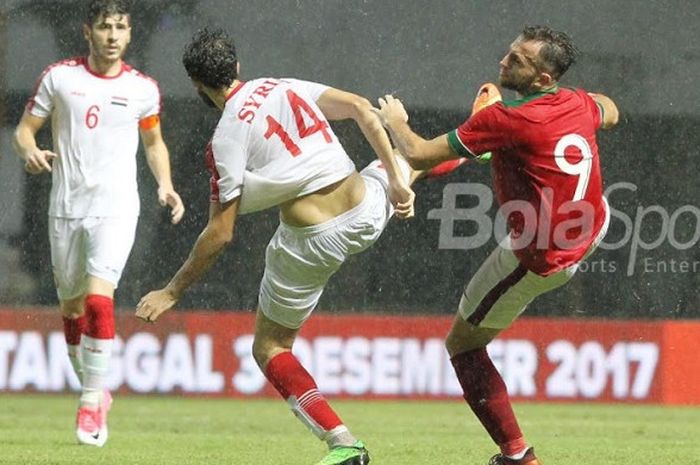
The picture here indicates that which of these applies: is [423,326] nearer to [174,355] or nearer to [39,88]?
[174,355]

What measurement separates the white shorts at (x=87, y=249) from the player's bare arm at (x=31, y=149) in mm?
437

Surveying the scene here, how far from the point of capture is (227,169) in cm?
639

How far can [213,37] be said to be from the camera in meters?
6.54

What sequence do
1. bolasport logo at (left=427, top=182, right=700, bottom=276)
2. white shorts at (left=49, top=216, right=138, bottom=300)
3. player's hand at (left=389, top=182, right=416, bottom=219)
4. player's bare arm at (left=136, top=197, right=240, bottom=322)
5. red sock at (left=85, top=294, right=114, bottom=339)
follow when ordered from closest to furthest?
player's bare arm at (left=136, top=197, right=240, bottom=322), player's hand at (left=389, top=182, right=416, bottom=219), red sock at (left=85, top=294, right=114, bottom=339), white shorts at (left=49, top=216, right=138, bottom=300), bolasport logo at (left=427, top=182, right=700, bottom=276)

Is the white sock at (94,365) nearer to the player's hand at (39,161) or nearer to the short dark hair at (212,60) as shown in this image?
the player's hand at (39,161)

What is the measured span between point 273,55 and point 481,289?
227 inches

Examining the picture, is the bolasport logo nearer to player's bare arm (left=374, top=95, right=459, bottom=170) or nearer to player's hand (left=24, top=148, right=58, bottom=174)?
player's hand (left=24, top=148, right=58, bottom=174)

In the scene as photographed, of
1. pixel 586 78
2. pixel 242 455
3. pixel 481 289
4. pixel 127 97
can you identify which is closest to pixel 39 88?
pixel 127 97

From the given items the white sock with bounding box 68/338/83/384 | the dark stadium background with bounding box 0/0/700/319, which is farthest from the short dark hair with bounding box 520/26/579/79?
the dark stadium background with bounding box 0/0/700/319

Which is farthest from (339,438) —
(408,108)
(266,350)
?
(408,108)

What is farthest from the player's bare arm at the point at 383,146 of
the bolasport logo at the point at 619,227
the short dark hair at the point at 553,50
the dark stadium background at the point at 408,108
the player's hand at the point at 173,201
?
the bolasport logo at the point at 619,227

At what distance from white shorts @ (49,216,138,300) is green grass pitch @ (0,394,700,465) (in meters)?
0.88

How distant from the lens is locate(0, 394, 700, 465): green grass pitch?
776 centimetres

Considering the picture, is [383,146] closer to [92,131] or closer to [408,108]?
[92,131]
